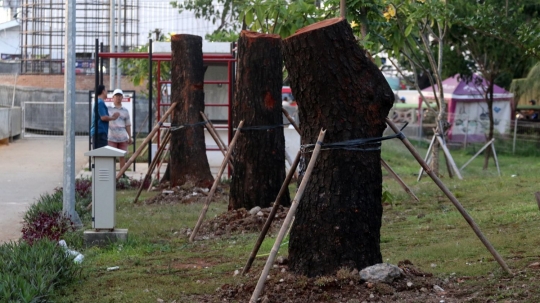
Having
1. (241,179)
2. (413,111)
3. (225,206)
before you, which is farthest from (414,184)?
(413,111)

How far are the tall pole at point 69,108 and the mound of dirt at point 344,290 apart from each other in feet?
14.4

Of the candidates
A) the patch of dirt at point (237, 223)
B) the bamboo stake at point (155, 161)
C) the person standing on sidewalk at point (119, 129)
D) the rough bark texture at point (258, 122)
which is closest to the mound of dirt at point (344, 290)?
the patch of dirt at point (237, 223)

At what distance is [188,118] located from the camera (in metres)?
14.0

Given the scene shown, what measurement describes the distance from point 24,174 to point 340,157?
1305cm

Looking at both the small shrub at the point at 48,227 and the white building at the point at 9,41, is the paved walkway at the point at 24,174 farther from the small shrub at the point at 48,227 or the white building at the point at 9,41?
the white building at the point at 9,41

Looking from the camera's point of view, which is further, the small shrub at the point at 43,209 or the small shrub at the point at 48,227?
the small shrub at the point at 43,209

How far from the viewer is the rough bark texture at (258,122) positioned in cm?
1080

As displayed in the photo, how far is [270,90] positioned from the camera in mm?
11164

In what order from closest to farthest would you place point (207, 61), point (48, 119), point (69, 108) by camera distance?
point (69, 108) < point (207, 61) < point (48, 119)

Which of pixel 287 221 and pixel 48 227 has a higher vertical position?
pixel 287 221

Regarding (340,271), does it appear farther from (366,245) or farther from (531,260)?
(531,260)

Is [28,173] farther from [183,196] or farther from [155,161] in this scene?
[183,196]

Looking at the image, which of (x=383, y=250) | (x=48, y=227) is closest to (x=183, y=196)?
(x=48, y=227)

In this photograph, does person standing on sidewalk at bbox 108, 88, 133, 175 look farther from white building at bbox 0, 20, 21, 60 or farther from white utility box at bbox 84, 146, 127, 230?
white building at bbox 0, 20, 21, 60
